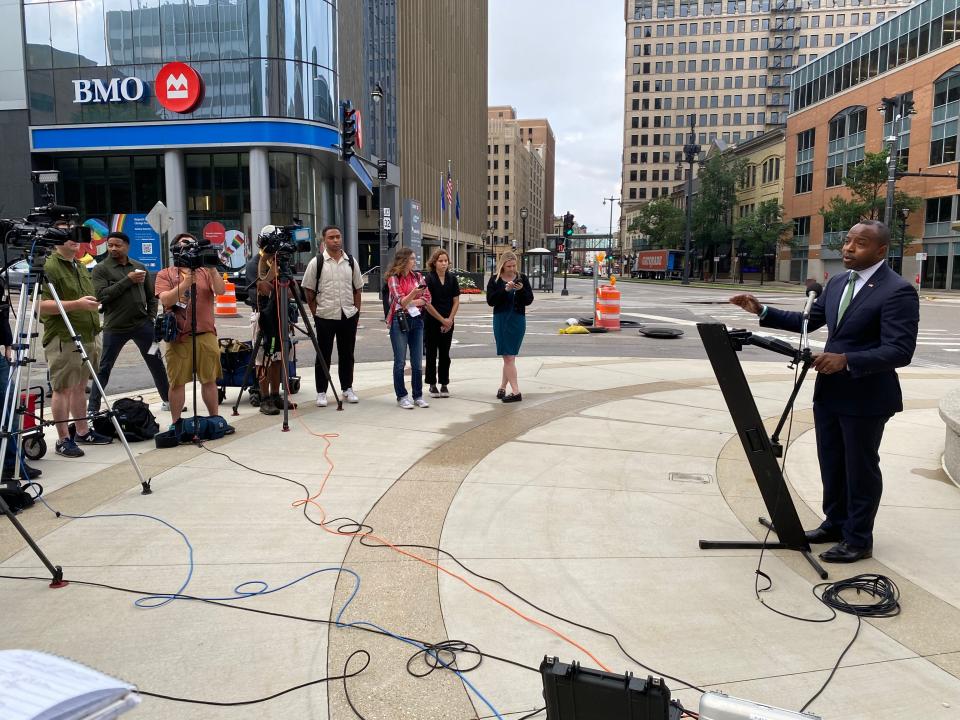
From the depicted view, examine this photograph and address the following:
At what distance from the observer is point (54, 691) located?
4.67 ft

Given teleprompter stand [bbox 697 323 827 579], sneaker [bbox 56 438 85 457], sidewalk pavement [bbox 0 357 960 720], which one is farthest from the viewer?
sneaker [bbox 56 438 85 457]

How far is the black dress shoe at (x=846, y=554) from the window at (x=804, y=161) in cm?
6617

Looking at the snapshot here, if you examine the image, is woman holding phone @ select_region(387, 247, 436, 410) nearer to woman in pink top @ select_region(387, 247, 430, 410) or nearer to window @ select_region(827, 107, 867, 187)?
woman in pink top @ select_region(387, 247, 430, 410)

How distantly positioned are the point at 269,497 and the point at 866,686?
12.6 feet

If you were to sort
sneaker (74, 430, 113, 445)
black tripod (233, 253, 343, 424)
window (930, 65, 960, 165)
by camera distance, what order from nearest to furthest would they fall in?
sneaker (74, 430, 113, 445) < black tripod (233, 253, 343, 424) < window (930, 65, 960, 165)

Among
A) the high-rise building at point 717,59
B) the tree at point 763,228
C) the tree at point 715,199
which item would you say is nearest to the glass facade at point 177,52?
the tree at point 763,228

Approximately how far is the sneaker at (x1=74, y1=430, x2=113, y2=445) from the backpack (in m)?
0.10

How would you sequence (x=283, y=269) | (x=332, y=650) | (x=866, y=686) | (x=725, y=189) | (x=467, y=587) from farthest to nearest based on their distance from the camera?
(x=725, y=189), (x=283, y=269), (x=467, y=587), (x=332, y=650), (x=866, y=686)

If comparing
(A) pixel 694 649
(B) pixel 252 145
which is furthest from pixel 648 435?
(B) pixel 252 145

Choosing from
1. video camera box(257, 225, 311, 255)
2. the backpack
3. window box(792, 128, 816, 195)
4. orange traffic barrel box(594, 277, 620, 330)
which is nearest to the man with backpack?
video camera box(257, 225, 311, 255)

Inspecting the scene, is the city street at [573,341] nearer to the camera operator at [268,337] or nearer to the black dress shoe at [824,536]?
the camera operator at [268,337]

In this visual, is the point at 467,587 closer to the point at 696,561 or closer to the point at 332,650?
the point at 332,650

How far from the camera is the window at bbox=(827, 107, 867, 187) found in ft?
180

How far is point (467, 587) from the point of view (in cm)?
354
